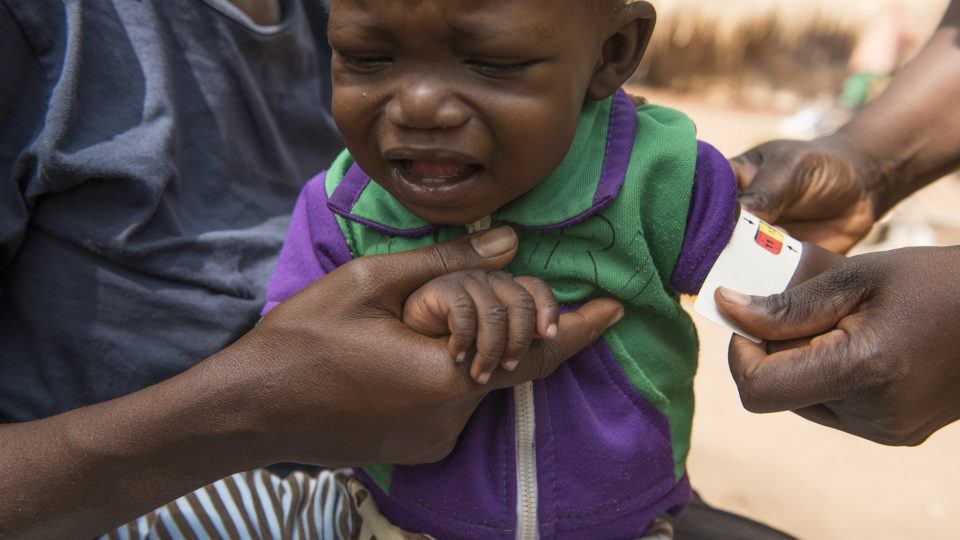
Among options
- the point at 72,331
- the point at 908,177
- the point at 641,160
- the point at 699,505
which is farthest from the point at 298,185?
the point at 908,177

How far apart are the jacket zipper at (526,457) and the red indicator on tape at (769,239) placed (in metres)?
0.44

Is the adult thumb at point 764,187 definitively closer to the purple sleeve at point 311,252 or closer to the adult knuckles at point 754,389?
the adult knuckles at point 754,389

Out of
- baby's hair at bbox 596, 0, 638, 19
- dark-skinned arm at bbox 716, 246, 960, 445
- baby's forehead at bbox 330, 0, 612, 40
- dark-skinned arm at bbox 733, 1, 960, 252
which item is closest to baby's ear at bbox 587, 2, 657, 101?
baby's hair at bbox 596, 0, 638, 19

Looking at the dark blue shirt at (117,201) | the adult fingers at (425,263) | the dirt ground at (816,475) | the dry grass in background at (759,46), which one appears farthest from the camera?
the dry grass in background at (759,46)

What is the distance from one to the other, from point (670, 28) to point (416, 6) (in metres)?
8.59

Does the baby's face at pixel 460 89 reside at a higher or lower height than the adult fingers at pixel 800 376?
higher

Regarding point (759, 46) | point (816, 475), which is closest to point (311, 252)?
point (816, 475)

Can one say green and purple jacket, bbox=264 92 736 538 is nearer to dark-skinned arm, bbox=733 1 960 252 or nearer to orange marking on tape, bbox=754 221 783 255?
orange marking on tape, bbox=754 221 783 255

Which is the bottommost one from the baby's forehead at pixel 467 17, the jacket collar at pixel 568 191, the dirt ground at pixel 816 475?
the dirt ground at pixel 816 475

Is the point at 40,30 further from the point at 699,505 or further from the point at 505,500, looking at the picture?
the point at 699,505

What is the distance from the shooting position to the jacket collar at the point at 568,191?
136 cm

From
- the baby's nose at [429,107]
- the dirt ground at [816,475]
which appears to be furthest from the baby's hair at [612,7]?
the dirt ground at [816,475]

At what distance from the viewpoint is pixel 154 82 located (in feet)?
5.40

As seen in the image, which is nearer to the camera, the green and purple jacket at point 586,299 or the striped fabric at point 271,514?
the green and purple jacket at point 586,299
